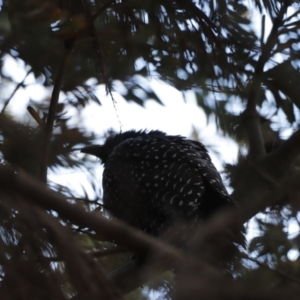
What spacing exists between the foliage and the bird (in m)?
0.20

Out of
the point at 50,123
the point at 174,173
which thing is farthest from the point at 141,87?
the point at 50,123

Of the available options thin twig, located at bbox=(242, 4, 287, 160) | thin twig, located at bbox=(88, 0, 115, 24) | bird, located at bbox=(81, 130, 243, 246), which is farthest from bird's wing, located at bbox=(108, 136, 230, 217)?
thin twig, located at bbox=(88, 0, 115, 24)

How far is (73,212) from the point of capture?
1.47 m

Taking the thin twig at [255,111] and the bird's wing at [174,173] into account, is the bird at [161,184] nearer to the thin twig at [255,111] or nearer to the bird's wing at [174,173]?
the bird's wing at [174,173]

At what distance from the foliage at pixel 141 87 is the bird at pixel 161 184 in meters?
0.20

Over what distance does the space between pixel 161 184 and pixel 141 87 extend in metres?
0.59

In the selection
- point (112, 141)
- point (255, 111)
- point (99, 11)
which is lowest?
point (255, 111)

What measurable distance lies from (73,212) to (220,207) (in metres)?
2.12

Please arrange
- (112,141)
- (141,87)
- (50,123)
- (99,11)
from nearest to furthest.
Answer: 1. (50,123)
2. (99,11)
3. (141,87)
4. (112,141)

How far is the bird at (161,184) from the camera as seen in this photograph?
3594mm

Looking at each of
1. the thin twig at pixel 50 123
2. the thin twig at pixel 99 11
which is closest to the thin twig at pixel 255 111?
the thin twig at pixel 99 11

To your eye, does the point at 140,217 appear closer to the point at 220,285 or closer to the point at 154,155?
the point at 154,155

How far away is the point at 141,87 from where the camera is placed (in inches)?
149

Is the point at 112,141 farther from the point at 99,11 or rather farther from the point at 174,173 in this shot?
the point at 99,11
